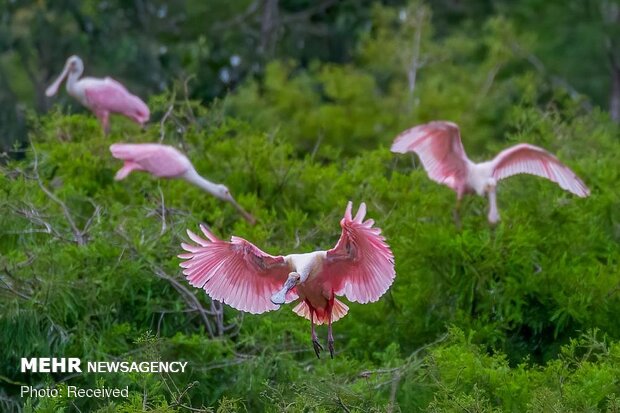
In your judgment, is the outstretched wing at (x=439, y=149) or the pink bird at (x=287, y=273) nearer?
the pink bird at (x=287, y=273)

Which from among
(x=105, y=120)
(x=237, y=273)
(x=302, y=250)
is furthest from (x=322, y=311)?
(x=105, y=120)

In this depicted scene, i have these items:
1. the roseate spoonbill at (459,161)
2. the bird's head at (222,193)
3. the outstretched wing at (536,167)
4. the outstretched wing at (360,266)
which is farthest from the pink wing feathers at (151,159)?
the outstretched wing at (360,266)

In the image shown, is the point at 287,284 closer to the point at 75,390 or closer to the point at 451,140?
the point at 75,390

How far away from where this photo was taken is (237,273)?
9.32 m

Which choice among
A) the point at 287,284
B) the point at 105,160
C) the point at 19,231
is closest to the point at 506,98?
the point at 105,160

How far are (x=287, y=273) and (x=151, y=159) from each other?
245 centimetres

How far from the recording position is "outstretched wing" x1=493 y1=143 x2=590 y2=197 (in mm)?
11141

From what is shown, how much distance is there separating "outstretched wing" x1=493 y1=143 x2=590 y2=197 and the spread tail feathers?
6.72 feet

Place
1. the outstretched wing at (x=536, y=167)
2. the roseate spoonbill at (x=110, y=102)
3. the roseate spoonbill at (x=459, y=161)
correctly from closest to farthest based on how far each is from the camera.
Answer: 1. the outstretched wing at (x=536, y=167)
2. the roseate spoonbill at (x=459, y=161)
3. the roseate spoonbill at (x=110, y=102)

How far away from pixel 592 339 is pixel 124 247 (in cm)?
280

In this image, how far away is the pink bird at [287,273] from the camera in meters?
9.15

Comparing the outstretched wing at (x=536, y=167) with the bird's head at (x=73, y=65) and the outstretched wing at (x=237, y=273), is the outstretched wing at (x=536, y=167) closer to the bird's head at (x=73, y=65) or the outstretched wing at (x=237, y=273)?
the outstretched wing at (x=237, y=273)

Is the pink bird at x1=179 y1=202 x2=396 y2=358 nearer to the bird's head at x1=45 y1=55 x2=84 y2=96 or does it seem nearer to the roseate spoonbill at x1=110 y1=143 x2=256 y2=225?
the roseate spoonbill at x1=110 y1=143 x2=256 y2=225

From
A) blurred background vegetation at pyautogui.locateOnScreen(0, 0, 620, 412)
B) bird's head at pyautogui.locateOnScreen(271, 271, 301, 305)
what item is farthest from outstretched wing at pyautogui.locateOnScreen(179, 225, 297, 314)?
blurred background vegetation at pyautogui.locateOnScreen(0, 0, 620, 412)
